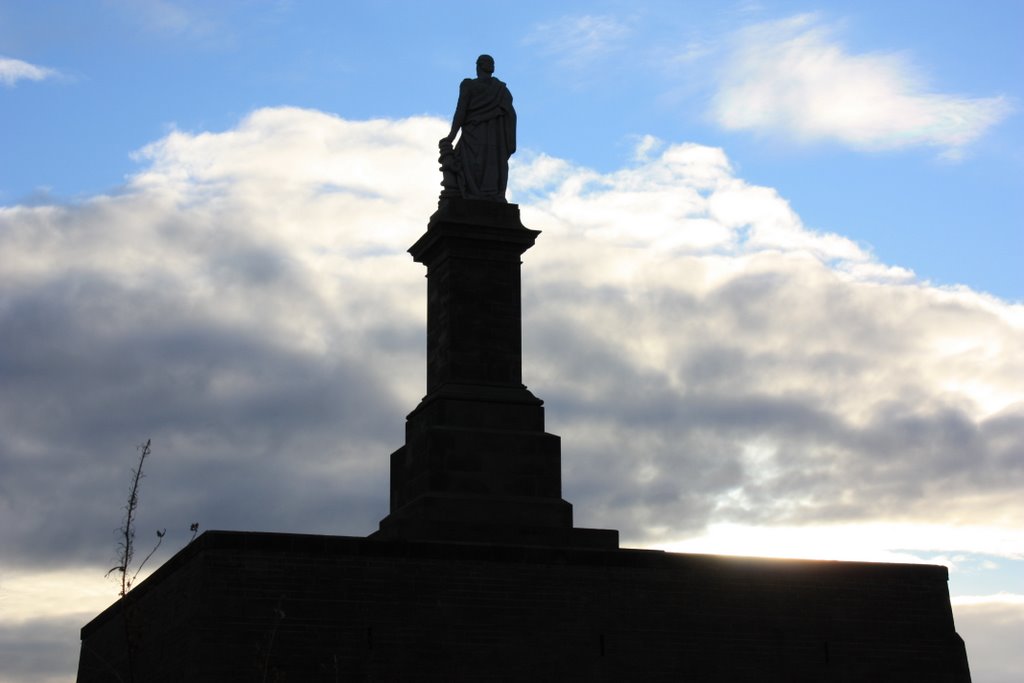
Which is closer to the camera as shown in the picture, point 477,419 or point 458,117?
point 477,419

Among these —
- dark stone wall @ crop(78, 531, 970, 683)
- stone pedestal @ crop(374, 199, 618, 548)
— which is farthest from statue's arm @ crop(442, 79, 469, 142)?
dark stone wall @ crop(78, 531, 970, 683)

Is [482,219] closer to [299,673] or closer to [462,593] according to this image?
[462,593]

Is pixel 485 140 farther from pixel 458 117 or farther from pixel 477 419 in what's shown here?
pixel 477 419

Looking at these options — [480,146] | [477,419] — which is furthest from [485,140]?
[477,419]

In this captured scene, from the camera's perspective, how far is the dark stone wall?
806 inches

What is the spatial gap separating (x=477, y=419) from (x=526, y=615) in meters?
3.73

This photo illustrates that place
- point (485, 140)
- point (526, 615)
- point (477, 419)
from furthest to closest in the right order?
1. point (485, 140)
2. point (477, 419)
3. point (526, 615)

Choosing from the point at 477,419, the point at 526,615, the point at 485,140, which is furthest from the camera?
the point at 485,140

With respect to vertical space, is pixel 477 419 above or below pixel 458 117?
below

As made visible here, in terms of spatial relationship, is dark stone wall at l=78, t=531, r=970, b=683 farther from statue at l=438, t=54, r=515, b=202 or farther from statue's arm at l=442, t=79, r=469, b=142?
statue's arm at l=442, t=79, r=469, b=142

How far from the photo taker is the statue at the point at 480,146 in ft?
84.3

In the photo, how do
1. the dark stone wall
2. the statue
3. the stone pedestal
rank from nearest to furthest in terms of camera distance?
1. the dark stone wall
2. the stone pedestal
3. the statue

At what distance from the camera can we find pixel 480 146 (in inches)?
1019

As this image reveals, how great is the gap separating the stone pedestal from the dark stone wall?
140 centimetres
